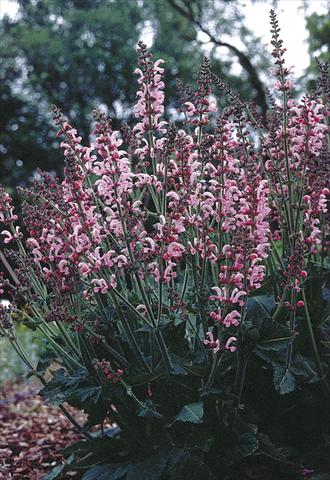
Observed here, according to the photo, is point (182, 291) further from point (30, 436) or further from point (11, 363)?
point (11, 363)

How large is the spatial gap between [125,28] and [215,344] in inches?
846

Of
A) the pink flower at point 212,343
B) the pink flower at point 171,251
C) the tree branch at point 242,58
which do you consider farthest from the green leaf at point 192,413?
the tree branch at point 242,58

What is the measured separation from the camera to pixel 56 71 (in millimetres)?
23094

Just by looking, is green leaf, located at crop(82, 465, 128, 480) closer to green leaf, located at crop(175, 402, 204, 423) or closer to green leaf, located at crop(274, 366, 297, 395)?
green leaf, located at crop(175, 402, 204, 423)

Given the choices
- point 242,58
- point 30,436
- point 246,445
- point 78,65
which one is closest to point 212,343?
point 246,445

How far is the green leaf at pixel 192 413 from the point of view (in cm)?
265

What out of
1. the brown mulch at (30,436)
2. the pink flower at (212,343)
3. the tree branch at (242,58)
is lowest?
the brown mulch at (30,436)

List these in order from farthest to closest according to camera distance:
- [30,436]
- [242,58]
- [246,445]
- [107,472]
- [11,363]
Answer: [242,58], [11,363], [30,436], [107,472], [246,445]

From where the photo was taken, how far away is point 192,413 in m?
2.70

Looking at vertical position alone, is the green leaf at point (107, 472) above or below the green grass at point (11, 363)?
below

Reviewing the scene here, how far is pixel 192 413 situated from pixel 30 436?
10.8 feet

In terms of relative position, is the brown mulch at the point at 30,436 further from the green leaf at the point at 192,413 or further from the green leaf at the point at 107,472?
the green leaf at the point at 192,413

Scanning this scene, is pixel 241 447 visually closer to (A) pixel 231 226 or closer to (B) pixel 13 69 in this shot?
(A) pixel 231 226

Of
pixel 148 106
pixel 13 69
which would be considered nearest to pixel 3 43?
pixel 13 69
